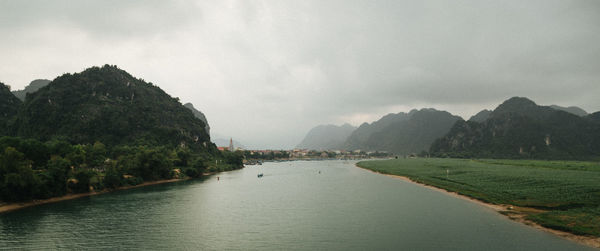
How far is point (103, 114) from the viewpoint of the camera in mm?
132375

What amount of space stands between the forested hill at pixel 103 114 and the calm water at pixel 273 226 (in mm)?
90270

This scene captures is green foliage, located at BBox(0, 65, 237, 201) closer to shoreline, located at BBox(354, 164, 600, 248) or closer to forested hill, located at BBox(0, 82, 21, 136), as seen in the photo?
forested hill, located at BBox(0, 82, 21, 136)

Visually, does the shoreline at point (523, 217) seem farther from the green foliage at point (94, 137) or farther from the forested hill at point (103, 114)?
the forested hill at point (103, 114)

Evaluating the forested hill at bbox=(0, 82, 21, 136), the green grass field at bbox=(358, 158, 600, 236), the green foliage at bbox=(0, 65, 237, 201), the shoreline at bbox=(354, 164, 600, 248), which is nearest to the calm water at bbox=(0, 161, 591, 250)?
the shoreline at bbox=(354, 164, 600, 248)

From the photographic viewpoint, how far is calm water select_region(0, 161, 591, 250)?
25547 millimetres

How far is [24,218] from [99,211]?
7.83 m

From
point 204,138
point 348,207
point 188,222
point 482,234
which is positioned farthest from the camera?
point 204,138

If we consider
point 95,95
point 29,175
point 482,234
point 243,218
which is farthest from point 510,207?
point 95,95

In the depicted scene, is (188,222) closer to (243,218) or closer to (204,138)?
(243,218)

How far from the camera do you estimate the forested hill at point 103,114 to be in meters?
120

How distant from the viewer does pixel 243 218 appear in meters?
36.1

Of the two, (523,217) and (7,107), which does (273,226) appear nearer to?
(523,217)

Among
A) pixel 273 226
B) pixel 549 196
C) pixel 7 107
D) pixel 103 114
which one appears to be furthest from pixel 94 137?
pixel 549 196

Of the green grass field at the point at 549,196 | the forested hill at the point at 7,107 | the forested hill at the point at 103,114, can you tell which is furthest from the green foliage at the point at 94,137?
the green grass field at the point at 549,196
